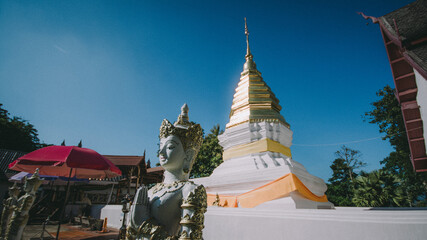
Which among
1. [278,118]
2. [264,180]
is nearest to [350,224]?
[264,180]

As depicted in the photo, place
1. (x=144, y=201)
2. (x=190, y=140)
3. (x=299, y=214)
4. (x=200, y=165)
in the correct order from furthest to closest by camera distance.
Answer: (x=200, y=165), (x=299, y=214), (x=190, y=140), (x=144, y=201)

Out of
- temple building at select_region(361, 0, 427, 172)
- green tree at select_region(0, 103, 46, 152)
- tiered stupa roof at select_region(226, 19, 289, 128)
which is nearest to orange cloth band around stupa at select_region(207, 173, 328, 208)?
temple building at select_region(361, 0, 427, 172)

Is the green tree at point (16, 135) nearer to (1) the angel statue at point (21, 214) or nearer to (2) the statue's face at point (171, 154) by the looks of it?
(1) the angel statue at point (21, 214)

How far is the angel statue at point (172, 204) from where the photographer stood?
201 cm

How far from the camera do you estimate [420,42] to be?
3879 mm

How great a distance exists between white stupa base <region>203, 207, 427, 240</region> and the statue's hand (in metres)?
2.11

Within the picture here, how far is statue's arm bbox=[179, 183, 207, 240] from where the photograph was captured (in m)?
1.97

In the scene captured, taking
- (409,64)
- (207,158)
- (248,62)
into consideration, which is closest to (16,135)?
(207,158)

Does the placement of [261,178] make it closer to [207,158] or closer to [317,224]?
[317,224]

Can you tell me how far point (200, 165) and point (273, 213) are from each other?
1314 cm

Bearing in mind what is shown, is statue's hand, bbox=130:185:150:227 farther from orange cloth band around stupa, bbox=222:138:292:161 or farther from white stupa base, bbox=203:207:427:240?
orange cloth band around stupa, bbox=222:138:292:161

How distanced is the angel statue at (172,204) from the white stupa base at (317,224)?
171 centimetres

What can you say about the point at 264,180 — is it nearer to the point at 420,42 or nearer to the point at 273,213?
the point at 273,213

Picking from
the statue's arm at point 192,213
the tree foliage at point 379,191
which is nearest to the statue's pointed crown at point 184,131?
the statue's arm at point 192,213
